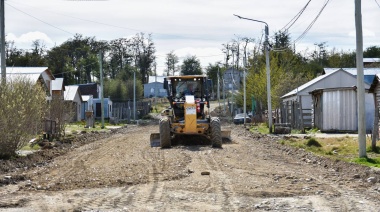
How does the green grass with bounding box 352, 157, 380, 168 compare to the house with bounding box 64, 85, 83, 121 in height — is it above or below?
below

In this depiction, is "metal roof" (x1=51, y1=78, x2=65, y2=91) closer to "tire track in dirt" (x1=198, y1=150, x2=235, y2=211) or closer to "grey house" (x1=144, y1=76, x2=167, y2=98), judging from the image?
"tire track in dirt" (x1=198, y1=150, x2=235, y2=211)

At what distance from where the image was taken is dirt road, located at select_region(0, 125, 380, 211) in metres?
10.1

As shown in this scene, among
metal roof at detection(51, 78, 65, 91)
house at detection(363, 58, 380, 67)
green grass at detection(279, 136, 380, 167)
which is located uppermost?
house at detection(363, 58, 380, 67)

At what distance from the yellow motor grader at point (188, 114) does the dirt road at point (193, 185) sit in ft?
12.9

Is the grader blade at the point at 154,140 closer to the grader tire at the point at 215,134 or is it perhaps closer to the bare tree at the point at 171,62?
the grader tire at the point at 215,134

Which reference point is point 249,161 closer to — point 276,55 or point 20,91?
point 20,91

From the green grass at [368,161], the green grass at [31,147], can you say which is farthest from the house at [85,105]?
the green grass at [368,161]

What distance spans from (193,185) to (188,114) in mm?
11637

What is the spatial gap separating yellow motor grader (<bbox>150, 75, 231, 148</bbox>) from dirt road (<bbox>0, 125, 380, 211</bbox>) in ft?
12.9

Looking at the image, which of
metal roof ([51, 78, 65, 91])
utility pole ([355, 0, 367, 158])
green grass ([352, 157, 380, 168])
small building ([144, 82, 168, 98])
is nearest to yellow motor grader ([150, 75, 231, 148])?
utility pole ([355, 0, 367, 158])

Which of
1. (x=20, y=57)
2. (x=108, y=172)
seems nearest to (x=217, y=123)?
(x=108, y=172)

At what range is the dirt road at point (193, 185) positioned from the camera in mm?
10070

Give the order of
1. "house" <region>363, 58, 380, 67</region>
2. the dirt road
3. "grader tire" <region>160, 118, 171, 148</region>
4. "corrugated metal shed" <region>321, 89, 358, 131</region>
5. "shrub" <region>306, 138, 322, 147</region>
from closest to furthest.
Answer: the dirt road → "shrub" <region>306, 138, 322, 147</region> → "grader tire" <region>160, 118, 171, 148</region> → "corrugated metal shed" <region>321, 89, 358, 131</region> → "house" <region>363, 58, 380, 67</region>

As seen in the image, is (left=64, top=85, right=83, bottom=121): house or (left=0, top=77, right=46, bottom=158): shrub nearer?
(left=0, top=77, right=46, bottom=158): shrub
